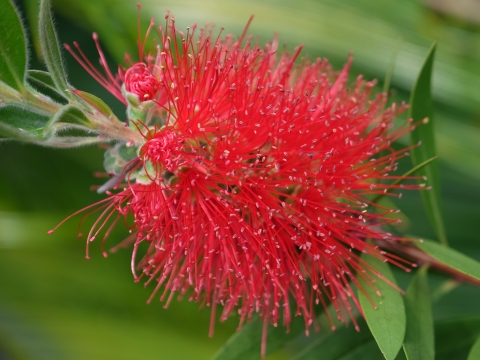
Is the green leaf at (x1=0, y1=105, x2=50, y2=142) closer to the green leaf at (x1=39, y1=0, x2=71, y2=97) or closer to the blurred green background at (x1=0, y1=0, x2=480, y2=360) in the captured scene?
the green leaf at (x1=39, y1=0, x2=71, y2=97)

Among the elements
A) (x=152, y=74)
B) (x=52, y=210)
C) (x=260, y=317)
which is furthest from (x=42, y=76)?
(x=52, y=210)

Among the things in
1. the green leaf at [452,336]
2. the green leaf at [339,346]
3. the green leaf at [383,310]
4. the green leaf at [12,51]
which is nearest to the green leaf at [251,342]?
the green leaf at [339,346]

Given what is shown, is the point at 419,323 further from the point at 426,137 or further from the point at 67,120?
the point at 67,120

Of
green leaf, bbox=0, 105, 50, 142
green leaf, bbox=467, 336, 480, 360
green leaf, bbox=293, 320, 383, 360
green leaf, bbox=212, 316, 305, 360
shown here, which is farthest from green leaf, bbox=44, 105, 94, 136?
green leaf, bbox=467, 336, 480, 360

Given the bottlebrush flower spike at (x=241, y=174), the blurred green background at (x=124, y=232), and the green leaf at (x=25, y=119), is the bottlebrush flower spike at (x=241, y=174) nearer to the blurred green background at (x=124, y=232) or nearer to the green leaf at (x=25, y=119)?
the green leaf at (x=25, y=119)

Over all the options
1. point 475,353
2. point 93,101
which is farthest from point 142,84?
point 475,353

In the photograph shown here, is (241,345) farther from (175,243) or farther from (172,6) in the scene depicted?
(172,6)
